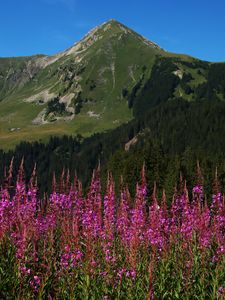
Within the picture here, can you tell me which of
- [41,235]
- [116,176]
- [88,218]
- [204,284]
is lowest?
[116,176]

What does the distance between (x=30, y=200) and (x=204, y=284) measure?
3836 millimetres

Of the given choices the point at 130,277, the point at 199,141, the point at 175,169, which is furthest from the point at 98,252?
the point at 199,141

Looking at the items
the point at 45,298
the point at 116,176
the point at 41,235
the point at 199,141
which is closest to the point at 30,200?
the point at 41,235

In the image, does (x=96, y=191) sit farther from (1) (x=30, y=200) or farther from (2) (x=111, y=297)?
(2) (x=111, y=297)

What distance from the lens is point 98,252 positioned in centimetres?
946

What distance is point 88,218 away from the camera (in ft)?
29.4

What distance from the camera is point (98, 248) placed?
9422 mm

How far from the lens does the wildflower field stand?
7.56 metres

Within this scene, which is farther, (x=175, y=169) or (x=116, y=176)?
(x=116, y=176)

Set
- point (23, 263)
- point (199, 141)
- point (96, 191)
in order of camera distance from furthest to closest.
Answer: point (199, 141) → point (96, 191) → point (23, 263)

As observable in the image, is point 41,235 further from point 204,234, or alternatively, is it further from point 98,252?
point 204,234

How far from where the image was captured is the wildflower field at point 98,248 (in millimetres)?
7559

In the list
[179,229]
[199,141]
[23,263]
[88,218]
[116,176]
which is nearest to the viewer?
[23,263]

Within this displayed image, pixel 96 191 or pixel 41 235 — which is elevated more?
pixel 96 191
